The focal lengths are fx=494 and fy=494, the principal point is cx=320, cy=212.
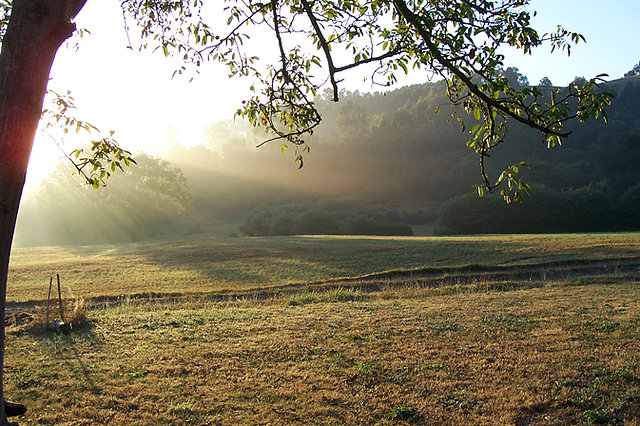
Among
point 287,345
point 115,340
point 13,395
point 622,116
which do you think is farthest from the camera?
point 622,116

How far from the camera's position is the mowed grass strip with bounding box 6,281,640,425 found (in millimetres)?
5645

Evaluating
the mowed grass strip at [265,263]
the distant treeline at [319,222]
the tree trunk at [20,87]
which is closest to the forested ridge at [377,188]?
the distant treeline at [319,222]

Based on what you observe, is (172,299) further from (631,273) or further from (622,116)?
(622,116)

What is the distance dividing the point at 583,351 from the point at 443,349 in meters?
2.08

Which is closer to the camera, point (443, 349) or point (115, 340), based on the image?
point (443, 349)

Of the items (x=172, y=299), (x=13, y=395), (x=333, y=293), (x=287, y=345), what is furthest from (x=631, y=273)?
(x=13, y=395)

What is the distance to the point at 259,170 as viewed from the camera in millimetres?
90312

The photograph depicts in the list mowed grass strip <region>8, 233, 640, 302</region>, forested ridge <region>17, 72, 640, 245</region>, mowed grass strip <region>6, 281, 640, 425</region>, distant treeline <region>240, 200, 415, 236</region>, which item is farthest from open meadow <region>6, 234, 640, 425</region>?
forested ridge <region>17, 72, 640, 245</region>

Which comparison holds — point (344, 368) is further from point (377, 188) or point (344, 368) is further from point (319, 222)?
point (377, 188)

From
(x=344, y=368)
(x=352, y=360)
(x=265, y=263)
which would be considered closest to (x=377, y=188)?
(x=265, y=263)

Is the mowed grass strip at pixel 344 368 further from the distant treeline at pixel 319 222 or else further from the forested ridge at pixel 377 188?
the forested ridge at pixel 377 188

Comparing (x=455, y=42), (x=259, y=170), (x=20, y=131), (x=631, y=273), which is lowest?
(x=631, y=273)

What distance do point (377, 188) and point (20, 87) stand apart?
7771cm

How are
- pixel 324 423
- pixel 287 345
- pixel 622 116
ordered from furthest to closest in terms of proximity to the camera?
pixel 622 116 → pixel 287 345 → pixel 324 423
